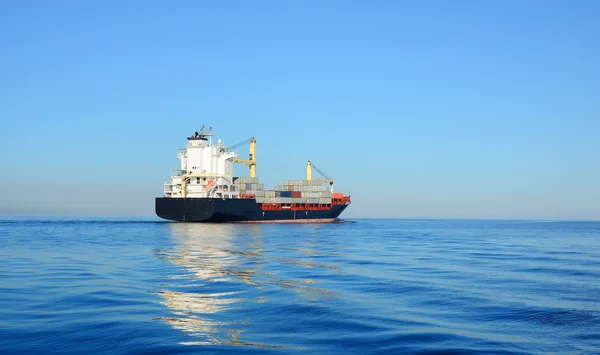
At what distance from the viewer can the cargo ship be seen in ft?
302

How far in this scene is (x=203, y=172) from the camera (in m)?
99.7

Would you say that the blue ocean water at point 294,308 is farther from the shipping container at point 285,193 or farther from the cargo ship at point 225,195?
the shipping container at point 285,193

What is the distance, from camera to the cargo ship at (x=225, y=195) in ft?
302

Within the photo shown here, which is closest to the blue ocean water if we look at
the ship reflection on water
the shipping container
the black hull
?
the ship reflection on water

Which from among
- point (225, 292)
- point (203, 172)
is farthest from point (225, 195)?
point (225, 292)

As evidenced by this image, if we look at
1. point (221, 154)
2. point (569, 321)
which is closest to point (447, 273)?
point (569, 321)

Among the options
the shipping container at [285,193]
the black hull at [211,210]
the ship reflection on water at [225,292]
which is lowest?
the ship reflection on water at [225,292]

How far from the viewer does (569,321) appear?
16.3m

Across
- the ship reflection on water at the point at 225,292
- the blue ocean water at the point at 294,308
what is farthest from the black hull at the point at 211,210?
the blue ocean water at the point at 294,308

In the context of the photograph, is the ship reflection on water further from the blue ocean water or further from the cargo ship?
the cargo ship

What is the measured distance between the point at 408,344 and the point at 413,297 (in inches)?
293

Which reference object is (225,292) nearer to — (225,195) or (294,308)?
(294,308)

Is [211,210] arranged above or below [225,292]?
above

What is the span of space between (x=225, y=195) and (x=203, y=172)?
636cm
